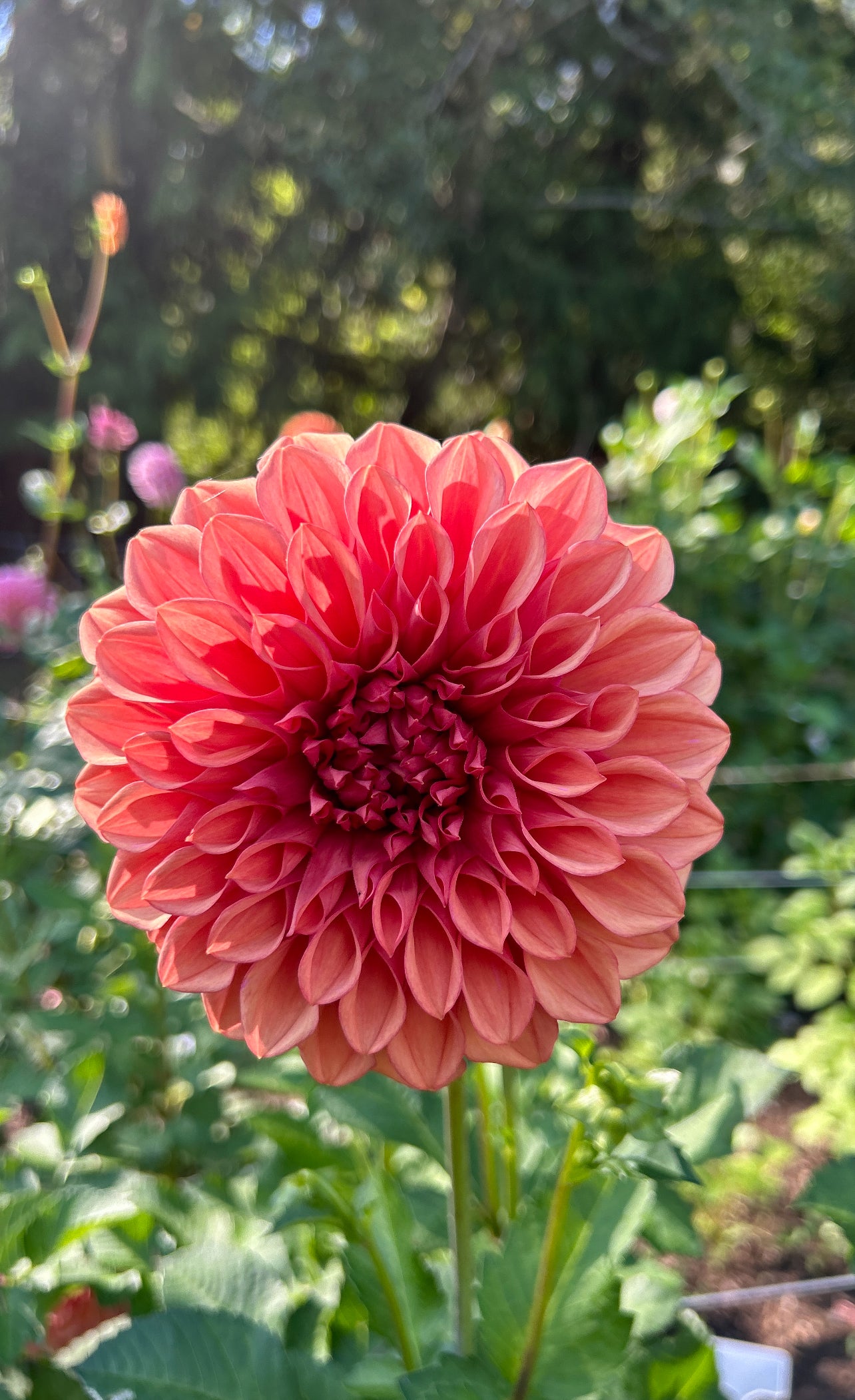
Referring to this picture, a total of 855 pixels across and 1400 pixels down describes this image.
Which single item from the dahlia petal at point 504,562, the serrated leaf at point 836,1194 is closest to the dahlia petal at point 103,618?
the dahlia petal at point 504,562

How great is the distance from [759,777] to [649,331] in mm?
5482

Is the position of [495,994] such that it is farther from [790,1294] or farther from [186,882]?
[790,1294]

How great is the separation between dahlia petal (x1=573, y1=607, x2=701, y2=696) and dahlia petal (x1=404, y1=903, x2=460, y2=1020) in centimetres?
18

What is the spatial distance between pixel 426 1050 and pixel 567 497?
35 centimetres

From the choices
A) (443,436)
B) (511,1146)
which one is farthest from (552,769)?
(443,436)

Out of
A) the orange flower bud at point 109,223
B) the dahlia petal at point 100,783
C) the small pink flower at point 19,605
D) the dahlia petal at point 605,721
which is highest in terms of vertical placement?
the orange flower bud at point 109,223

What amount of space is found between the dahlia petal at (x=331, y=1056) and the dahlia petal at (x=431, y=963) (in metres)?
0.06

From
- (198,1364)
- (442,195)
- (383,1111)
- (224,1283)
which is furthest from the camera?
(442,195)

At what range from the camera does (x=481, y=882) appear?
0.55m

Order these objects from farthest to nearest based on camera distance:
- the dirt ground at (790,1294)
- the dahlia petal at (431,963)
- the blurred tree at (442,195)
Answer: the blurred tree at (442,195) < the dirt ground at (790,1294) < the dahlia petal at (431,963)

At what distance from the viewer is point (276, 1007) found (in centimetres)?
52

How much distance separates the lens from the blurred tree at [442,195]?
5434 millimetres

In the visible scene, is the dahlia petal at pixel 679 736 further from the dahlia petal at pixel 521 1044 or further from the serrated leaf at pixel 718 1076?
the serrated leaf at pixel 718 1076

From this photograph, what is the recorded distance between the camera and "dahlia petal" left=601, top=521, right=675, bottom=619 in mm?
561
